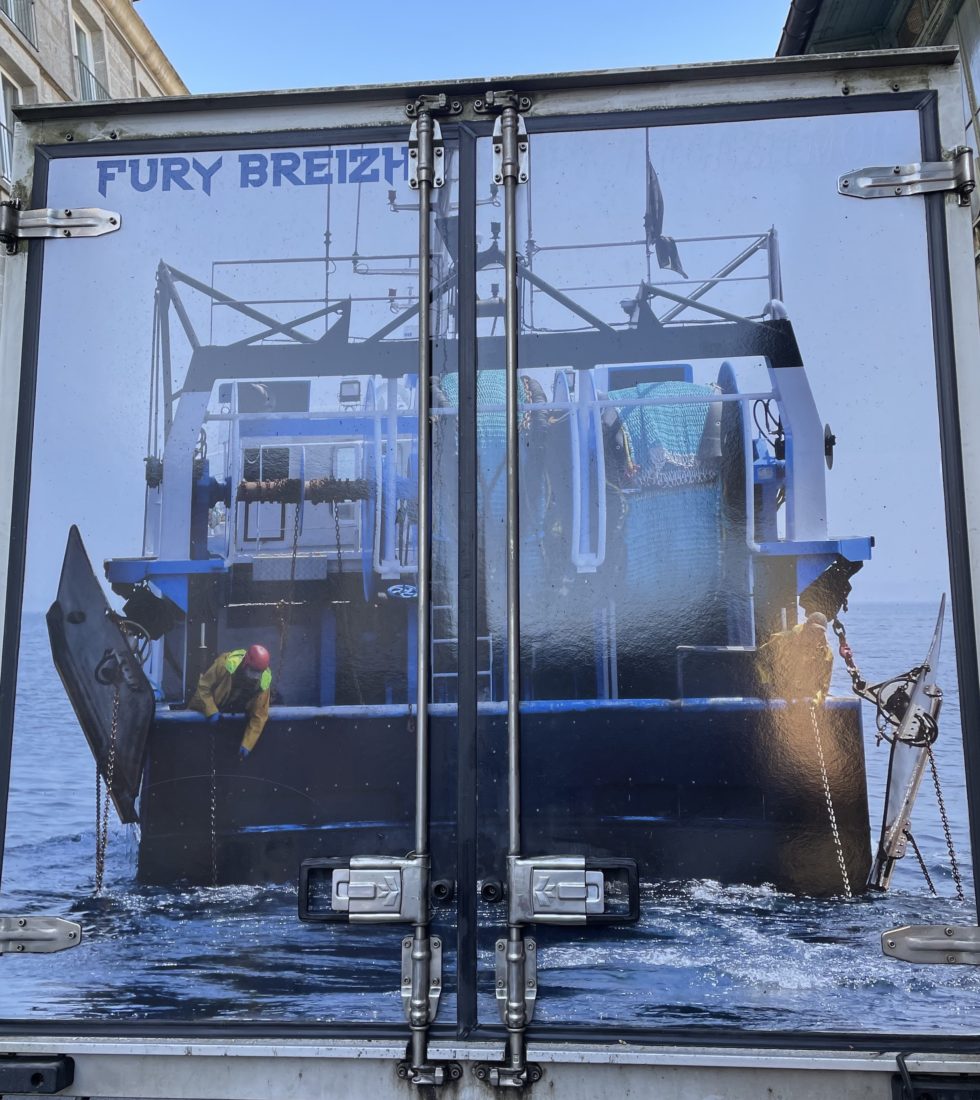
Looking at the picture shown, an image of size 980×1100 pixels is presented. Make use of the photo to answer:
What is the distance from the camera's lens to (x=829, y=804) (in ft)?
7.88

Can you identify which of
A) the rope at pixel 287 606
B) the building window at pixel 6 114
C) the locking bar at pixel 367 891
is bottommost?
the locking bar at pixel 367 891

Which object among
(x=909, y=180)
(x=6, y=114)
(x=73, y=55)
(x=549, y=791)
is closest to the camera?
(x=549, y=791)

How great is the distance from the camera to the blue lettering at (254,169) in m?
2.72

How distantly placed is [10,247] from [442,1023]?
7.24ft

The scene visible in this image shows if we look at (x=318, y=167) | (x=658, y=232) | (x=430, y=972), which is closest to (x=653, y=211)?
(x=658, y=232)

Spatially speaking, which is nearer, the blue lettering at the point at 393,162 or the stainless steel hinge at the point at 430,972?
the stainless steel hinge at the point at 430,972

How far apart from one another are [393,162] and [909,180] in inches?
50.3

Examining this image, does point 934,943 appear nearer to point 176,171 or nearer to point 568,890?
point 568,890

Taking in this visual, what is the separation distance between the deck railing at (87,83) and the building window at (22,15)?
6.16ft

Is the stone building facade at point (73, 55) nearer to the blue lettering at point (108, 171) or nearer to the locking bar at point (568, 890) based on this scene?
the blue lettering at point (108, 171)

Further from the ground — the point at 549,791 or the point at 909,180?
the point at 909,180

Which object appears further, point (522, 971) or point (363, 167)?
point (363, 167)

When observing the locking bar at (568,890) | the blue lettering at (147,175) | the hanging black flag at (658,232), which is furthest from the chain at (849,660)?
the blue lettering at (147,175)

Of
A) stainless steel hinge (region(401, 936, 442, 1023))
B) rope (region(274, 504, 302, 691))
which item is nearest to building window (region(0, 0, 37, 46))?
rope (region(274, 504, 302, 691))
